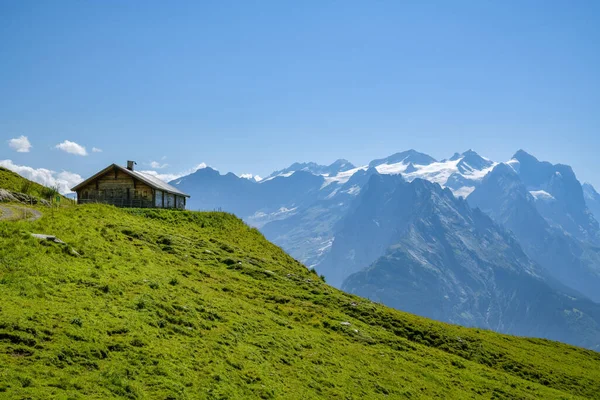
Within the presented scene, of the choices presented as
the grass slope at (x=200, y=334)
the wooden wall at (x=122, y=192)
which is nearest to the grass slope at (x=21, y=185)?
the wooden wall at (x=122, y=192)

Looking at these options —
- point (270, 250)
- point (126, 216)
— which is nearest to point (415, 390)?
point (270, 250)

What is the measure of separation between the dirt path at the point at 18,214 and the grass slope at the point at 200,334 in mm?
2136

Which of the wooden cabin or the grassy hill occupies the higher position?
the wooden cabin

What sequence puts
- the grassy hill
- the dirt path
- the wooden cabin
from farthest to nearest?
the wooden cabin → the dirt path → the grassy hill

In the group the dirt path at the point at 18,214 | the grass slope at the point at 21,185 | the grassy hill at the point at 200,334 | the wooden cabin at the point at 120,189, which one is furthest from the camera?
the wooden cabin at the point at 120,189

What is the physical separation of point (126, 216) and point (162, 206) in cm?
1985

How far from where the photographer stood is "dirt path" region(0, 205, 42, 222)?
116 feet

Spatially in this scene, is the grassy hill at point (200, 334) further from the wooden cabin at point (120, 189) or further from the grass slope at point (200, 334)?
the wooden cabin at point (120, 189)

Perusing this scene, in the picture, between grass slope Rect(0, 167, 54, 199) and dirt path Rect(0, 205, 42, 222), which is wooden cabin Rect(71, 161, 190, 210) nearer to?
grass slope Rect(0, 167, 54, 199)

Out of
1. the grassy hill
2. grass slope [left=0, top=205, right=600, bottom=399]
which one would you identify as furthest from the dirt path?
grass slope [left=0, top=205, right=600, bottom=399]

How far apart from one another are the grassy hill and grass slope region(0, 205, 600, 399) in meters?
0.09

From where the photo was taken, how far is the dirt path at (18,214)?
35.4 metres

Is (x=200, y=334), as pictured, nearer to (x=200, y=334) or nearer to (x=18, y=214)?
(x=200, y=334)

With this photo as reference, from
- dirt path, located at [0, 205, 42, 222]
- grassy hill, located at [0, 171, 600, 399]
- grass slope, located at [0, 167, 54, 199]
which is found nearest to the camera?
grassy hill, located at [0, 171, 600, 399]
